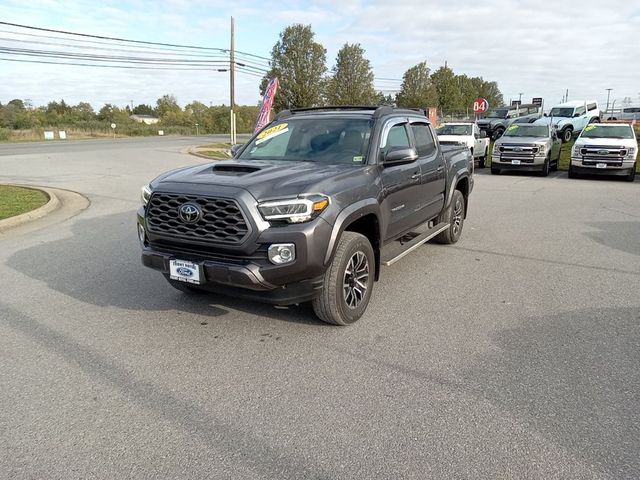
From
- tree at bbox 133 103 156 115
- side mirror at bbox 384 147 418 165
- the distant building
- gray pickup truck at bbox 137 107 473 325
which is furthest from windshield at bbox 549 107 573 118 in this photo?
tree at bbox 133 103 156 115

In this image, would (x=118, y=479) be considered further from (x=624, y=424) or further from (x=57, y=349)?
(x=624, y=424)

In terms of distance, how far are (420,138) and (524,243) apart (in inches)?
105

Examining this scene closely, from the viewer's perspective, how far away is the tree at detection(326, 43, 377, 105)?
4756 cm

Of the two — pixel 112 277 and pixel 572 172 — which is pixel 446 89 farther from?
pixel 112 277

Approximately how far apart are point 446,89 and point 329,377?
55253 millimetres

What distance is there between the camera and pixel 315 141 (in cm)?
512

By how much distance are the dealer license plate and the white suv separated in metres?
27.7

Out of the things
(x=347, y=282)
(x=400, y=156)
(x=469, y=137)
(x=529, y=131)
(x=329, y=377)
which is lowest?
(x=329, y=377)

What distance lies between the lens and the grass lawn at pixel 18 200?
9216 millimetres

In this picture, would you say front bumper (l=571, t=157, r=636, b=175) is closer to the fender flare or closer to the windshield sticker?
the windshield sticker

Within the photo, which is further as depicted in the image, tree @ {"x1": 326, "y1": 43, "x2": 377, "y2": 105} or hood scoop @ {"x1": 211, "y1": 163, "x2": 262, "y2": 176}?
tree @ {"x1": 326, "y1": 43, "x2": 377, "y2": 105}

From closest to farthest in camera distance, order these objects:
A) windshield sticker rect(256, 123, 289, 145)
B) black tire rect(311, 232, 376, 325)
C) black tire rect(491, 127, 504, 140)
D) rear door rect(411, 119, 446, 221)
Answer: black tire rect(311, 232, 376, 325)
windshield sticker rect(256, 123, 289, 145)
rear door rect(411, 119, 446, 221)
black tire rect(491, 127, 504, 140)

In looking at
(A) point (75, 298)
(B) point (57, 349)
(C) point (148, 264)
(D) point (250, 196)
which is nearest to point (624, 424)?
(D) point (250, 196)

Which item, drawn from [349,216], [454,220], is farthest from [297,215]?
[454,220]
